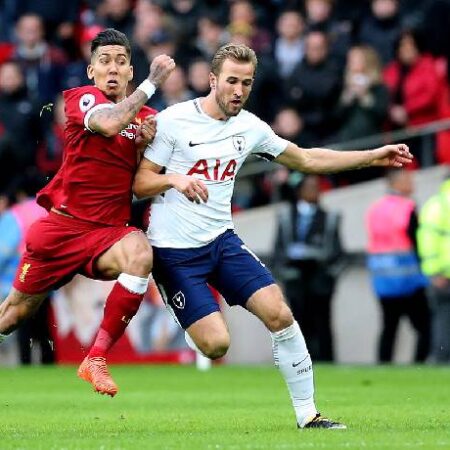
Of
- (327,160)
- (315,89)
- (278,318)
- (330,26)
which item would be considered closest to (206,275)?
(278,318)

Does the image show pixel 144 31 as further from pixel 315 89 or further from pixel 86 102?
pixel 86 102

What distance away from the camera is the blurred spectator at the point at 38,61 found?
70.4 feet

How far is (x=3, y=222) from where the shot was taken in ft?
65.4

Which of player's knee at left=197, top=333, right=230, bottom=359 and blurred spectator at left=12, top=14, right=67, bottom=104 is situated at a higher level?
blurred spectator at left=12, top=14, right=67, bottom=104

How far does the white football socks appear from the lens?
9859mm

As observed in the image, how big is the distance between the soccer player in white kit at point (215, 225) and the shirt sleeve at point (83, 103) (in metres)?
0.42

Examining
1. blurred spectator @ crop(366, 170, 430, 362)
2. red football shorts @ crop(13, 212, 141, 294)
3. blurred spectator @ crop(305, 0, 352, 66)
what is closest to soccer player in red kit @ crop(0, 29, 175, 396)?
red football shorts @ crop(13, 212, 141, 294)

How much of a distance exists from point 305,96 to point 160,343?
148 inches

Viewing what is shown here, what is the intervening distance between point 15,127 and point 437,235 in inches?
247

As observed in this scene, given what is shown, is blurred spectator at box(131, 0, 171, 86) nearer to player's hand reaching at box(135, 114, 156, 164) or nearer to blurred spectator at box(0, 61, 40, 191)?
blurred spectator at box(0, 61, 40, 191)

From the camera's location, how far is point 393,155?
10.4 metres

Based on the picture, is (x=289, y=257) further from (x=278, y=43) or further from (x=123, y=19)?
(x=123, y=19)

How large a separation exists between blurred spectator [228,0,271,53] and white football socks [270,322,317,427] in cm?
1106

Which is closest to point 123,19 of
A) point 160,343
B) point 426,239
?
point 160,343
